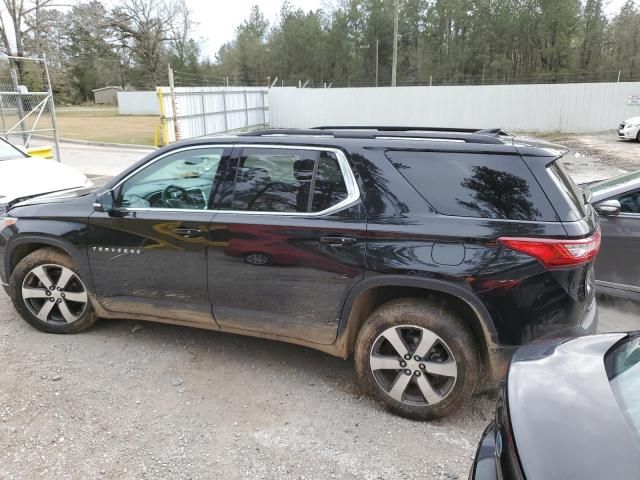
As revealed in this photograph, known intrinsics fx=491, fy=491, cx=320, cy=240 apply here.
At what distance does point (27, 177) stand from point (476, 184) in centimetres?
599

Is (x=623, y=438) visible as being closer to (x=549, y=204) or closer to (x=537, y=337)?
(x=537, y=337)

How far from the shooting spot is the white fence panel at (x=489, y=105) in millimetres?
23125

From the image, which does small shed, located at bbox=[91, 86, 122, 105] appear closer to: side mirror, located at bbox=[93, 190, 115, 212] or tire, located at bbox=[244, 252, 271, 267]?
side mirror, located at bbox=[93, 190, 115, 212]

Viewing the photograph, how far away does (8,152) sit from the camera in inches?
282

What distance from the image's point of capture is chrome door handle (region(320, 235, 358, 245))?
2.93 meters

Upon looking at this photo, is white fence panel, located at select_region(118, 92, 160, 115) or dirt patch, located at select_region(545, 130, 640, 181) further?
white fence panel, located at select_region(118, 92, 160, 115)

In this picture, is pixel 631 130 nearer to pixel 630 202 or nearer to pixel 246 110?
pixel 246 110

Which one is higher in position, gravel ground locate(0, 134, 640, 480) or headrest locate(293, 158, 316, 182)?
headrest locate(293, 158, 316, 182)

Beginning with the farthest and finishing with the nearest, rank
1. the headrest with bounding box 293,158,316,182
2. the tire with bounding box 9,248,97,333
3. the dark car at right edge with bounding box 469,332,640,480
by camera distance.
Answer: the tire with bounding box 9,248,97,333 → the headrest with bounding box 293,158,316,182 → the dark car at right edge with bounding box 469,332,640,480

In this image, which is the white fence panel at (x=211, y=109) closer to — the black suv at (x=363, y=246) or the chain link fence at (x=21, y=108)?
the chain link fence at (x=21, y=108)

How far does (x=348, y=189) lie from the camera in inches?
119

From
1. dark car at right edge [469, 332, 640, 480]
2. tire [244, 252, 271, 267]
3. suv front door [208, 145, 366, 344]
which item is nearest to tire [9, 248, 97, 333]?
suv front door [208, 145, 366, 344]

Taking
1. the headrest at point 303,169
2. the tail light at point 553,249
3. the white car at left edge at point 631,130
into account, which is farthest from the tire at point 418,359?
the white car at left edge at point 631,130

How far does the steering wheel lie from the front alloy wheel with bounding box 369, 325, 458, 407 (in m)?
1.65
